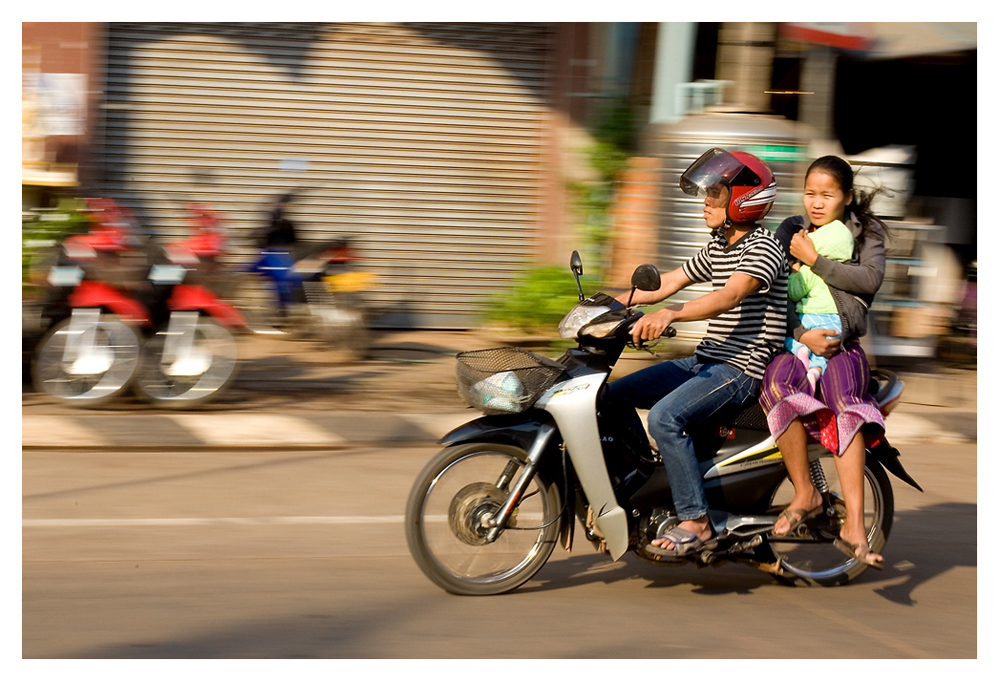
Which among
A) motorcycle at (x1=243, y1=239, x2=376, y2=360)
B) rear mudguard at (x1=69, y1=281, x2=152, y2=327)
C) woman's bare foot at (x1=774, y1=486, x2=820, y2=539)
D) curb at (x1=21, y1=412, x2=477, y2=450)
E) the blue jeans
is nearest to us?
the blue jeans

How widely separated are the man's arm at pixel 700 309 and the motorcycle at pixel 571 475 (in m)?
0.13

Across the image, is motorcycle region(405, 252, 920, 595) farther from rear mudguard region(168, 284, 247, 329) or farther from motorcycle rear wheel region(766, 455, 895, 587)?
rear mudguard region(168, 284, 247, 329)

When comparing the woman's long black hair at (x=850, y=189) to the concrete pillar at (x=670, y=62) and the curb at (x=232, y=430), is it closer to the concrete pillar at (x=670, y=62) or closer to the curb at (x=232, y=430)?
the curb at (x=232, y=430)

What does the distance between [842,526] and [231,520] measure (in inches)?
108

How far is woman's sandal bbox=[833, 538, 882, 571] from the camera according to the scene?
4.08 m

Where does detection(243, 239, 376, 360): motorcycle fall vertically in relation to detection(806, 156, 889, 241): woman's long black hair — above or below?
below

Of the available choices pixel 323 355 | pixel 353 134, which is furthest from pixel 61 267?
pixel 353 134

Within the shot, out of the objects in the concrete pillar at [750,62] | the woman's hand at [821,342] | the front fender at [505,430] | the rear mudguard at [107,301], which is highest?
the concrete pillar at [750,62]

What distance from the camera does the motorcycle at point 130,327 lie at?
6754mm

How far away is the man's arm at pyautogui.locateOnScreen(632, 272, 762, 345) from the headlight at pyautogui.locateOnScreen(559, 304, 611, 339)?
0.55ft

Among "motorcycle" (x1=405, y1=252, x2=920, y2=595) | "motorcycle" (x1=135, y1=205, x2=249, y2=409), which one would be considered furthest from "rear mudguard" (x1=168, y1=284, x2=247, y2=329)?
"motorcycle" (x1=405, y1=252, x2=920, y2=595)

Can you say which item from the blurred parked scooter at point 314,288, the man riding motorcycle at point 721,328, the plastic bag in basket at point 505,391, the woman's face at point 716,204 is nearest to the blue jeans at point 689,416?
the man riding motorcycle at point 721,328

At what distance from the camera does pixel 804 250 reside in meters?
4.11

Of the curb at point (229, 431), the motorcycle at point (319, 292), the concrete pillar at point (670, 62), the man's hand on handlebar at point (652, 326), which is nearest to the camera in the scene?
the man's hand on handlebar at point (652, 326)
